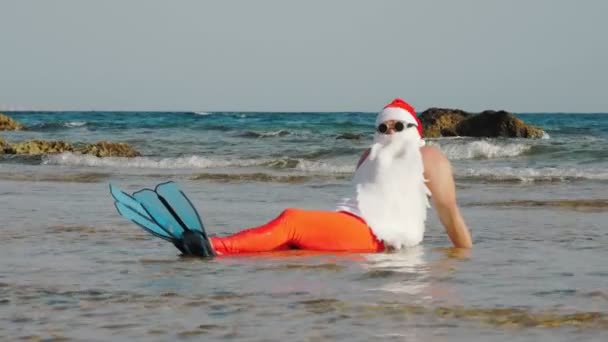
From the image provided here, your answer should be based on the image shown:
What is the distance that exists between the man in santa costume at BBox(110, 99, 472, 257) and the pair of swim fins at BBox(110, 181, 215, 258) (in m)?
0.01

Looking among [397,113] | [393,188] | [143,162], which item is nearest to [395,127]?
[397,113]

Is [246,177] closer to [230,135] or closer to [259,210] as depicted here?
[259,210]

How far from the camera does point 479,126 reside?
28.9 m

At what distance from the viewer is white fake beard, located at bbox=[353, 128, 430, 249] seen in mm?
6219

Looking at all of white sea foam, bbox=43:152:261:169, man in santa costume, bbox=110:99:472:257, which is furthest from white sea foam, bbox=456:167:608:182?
man in santa costume, bbox=110:99:472:257

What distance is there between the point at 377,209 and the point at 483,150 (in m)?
16.9

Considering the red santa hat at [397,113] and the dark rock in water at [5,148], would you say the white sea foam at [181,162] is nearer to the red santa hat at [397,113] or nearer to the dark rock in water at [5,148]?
the dark rock in water at [5,148]

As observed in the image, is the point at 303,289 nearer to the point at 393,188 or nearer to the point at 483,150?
the point at 393,188

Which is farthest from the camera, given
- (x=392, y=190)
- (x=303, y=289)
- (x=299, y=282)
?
(x=392, y=190)

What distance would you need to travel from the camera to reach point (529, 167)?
18672mm

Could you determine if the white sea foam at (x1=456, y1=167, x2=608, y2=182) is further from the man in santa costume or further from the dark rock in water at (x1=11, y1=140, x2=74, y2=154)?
the dark rock in water at (x1=11, y1=140, x2=74, y2=154)

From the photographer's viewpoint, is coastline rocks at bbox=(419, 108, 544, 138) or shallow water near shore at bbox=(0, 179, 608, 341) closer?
shallow water near shore at bbox=(0, 179, 608, 341)

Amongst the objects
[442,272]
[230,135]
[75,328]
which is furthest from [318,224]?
[230,135]

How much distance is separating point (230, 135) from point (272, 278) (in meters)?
31.8
